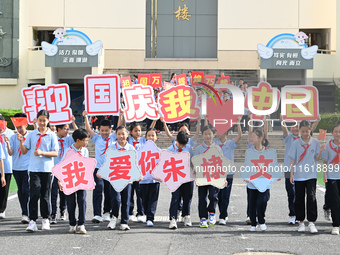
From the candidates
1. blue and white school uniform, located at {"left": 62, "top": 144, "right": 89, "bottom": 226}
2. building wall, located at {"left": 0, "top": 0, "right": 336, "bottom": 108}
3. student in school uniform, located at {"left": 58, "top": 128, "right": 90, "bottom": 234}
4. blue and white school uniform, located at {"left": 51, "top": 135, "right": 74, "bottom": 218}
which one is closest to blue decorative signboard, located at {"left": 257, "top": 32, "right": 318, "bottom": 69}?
building wall, located at {"left": 0, "top": 0, "right": 336, "bottom": 108}

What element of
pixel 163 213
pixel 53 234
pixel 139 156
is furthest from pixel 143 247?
pixel 163 213

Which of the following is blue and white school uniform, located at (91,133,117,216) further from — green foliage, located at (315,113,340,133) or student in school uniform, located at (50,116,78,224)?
green foliage, located at (315,113,340,133)

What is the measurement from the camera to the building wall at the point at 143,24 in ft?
109

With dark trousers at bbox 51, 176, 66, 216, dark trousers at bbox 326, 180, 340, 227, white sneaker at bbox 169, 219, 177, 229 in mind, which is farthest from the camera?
dark trousers at bbox 51, 176, 66, 216

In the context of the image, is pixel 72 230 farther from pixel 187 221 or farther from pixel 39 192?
pixel 187 221

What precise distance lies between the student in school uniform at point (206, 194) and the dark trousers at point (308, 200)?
1.33 metres

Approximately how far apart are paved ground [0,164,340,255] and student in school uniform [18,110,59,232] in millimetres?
399

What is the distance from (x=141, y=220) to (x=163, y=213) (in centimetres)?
106

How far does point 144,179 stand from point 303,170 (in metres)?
2.54

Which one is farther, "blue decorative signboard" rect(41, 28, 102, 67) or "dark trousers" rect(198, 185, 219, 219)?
"blue decorative signboard" rect(41, 28, 102, 67)

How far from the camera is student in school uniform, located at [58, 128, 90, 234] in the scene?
9.00m

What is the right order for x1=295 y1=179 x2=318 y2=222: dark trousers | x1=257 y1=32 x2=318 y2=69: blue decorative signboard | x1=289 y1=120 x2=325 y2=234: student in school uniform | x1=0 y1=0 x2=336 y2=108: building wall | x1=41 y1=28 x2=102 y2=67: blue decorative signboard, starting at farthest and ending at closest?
1. x1=0 y1=0 x2=336 y2=108: building wall
2. x1=41 y1=28 x2=102 y2=67: blue decorative signboard
3. x1=257 y1=32 x2=318 y2=69: blue decorative signboard
4. x1=289 y1=120 x2=325 y2=234: student in school uniform
5. x1=295 y1=179 x2=318 y2=222: dark trousers

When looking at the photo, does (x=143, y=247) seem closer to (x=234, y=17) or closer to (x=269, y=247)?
(x=269, y=247)

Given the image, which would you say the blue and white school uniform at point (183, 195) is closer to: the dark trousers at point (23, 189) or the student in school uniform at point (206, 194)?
the student in school uniform at point (206, 194)
